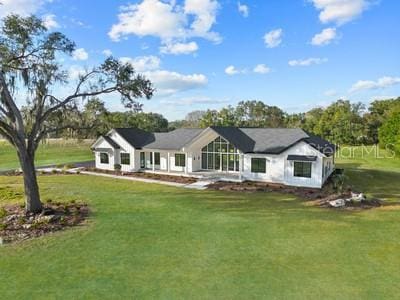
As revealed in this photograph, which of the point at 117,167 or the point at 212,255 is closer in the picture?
the point at 212,255

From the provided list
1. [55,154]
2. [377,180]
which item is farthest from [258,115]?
[377,180]

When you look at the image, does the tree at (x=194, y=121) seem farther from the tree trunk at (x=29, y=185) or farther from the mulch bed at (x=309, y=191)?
the tree trunk at (x=29, y=185)

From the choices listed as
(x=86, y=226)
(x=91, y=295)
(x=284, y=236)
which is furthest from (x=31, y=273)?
(x=284, y=236)

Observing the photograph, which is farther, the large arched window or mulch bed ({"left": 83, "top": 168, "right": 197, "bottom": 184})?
the large arched window

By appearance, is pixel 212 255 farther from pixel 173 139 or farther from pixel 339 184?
pixel 173 139

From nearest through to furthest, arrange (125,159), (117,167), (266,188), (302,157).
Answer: (266,188) → (302,157) → (117,167) → (125,159)

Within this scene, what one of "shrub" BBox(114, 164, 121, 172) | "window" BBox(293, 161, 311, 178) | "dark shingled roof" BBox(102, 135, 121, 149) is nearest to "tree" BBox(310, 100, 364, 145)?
"window" BBox(293, 161, 311, 178)

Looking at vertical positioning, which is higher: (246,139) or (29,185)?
(246,139)

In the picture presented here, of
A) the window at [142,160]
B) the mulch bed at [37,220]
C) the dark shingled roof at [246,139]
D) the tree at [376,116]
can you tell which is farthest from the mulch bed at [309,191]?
the tree at [376,116]

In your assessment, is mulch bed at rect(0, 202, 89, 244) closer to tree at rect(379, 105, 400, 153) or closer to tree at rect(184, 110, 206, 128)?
tree at rect(379, 105, 400, 153)
